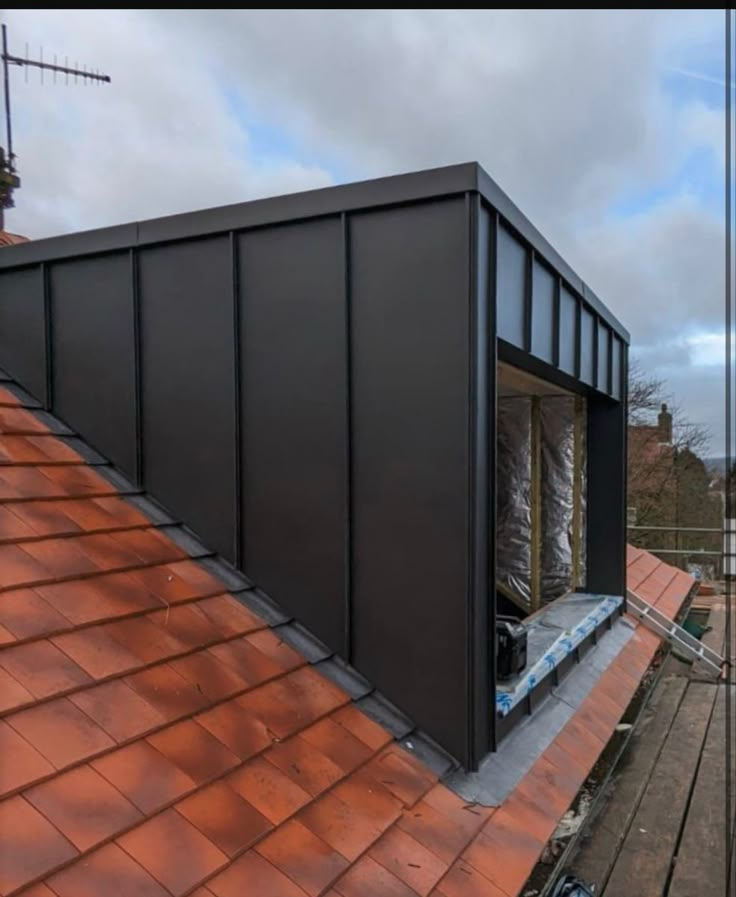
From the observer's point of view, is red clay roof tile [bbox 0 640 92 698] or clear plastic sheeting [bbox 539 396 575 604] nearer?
red clay roof tile [bbox 0 640 92 698]

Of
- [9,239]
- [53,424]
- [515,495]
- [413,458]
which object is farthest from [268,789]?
[9,239]

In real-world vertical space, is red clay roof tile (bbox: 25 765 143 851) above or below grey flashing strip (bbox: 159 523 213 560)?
below

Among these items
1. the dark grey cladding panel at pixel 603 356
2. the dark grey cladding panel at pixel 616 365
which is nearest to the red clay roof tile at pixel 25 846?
the dark grey cladding panel at pixel 603 356

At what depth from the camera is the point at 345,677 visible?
3.11 meters

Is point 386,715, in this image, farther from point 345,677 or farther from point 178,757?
point 178,757

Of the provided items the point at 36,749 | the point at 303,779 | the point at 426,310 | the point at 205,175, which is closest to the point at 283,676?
the point at 303,779

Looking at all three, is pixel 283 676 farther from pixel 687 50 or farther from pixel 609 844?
pixel 687 50

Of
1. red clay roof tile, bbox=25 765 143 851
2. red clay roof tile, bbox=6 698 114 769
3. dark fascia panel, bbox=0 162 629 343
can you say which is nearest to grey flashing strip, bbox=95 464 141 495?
dark fascia panel, bbox=0 162 629 343

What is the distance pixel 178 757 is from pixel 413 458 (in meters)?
1.70

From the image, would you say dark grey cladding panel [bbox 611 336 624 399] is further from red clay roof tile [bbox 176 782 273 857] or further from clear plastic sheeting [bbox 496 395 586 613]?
red clay roof tile [bbox 176 782 273 857]

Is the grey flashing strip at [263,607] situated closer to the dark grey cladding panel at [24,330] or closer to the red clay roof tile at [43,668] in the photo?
the red clay roof tile at [43,668]

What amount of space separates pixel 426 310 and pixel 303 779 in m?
2.21

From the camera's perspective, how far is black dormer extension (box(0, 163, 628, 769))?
2.95 m

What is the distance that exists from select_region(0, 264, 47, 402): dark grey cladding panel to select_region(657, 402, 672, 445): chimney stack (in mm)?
18505
